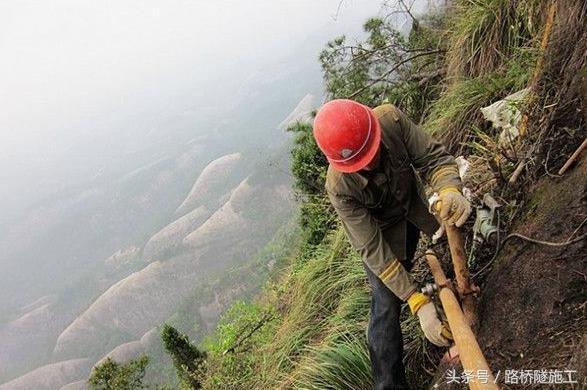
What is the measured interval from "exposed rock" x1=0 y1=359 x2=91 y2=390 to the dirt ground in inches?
4408

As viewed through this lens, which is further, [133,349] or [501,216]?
[133,349]

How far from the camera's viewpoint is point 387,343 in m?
3.48

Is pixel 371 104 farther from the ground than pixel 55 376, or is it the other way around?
pixel 371 104

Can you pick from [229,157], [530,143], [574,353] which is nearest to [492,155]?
[530,143]

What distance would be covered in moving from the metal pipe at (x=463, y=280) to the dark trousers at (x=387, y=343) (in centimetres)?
48

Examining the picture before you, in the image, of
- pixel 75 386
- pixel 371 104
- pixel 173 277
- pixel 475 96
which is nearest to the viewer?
pixel 475 96

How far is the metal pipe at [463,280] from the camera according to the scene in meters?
3.20

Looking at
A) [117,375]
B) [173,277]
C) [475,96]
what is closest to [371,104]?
[475,96]

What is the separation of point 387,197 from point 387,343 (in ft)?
3.36

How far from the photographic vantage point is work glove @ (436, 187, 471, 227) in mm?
3086

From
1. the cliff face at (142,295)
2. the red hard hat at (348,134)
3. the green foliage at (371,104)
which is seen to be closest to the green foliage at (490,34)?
the green foliage at (371,104)

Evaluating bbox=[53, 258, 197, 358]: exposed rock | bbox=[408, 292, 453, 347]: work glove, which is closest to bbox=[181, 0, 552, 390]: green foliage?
bbox=[408, 292, 453, 347]: work glove

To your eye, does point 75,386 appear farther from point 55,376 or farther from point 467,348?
point 467,348

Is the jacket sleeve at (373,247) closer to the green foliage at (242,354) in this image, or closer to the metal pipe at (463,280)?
the metal pipe at (463,280)
